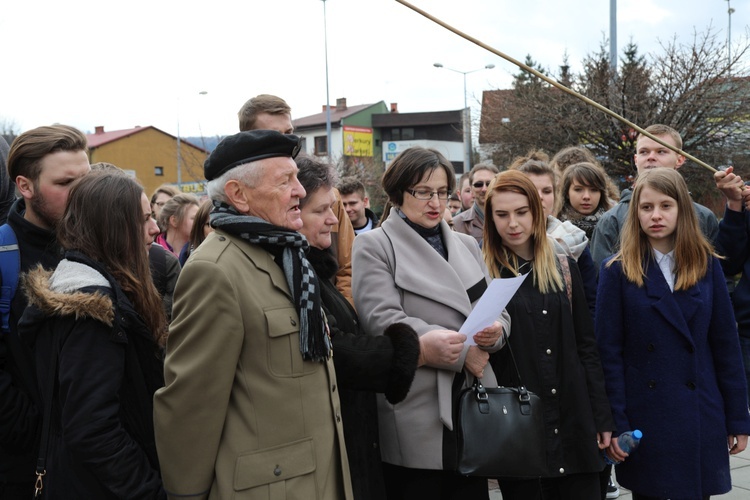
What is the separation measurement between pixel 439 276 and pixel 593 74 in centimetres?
1507

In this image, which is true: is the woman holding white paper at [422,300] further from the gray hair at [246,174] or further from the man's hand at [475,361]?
the gray hair at [246,174]

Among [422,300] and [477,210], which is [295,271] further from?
[477,210]

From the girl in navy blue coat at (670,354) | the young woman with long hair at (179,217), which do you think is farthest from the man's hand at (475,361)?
the young woman with long hair at (179,217)

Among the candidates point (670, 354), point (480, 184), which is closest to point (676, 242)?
point (670, 354)

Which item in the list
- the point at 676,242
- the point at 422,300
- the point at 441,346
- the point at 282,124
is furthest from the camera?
the point at 282,124

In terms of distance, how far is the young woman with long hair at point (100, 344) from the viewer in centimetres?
229

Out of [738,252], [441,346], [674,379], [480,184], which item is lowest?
[674,379]

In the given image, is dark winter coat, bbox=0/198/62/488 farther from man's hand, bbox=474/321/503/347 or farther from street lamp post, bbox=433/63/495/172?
street lamp post, bbox=433/63/495/172

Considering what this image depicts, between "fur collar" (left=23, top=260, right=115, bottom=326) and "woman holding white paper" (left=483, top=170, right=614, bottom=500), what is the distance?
1855mm

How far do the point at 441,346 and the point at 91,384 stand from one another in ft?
4.48

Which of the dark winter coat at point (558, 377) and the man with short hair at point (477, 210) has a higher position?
the man with short hair at point (477, 210)

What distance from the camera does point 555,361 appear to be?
341 cm

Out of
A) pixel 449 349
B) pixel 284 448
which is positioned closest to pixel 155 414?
pixel 284 448

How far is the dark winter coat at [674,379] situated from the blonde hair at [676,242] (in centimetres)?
5
